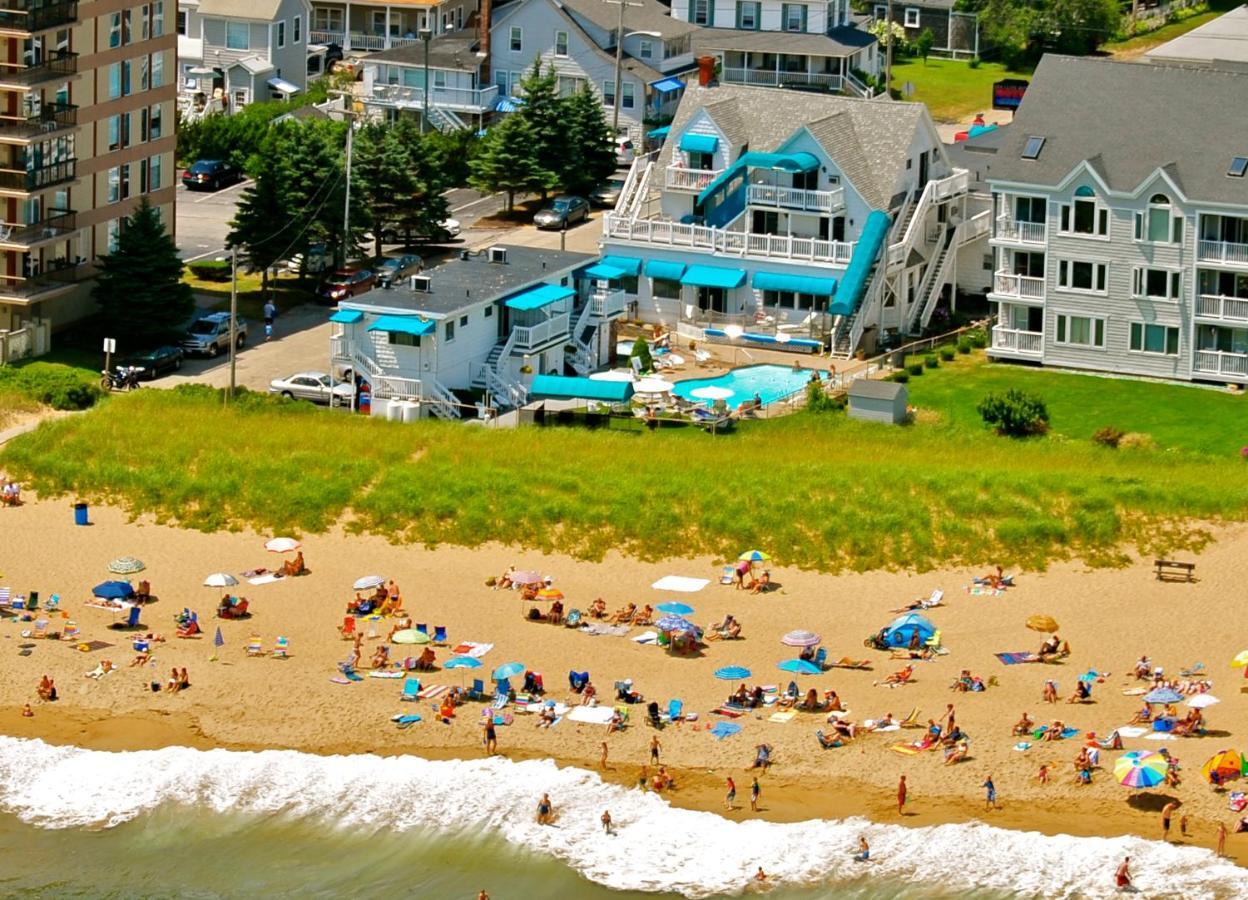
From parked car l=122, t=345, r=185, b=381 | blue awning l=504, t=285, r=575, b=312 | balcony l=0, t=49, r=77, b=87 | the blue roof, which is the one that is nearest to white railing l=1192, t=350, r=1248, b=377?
the blue roof

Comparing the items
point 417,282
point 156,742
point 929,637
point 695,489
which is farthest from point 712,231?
point 156,742

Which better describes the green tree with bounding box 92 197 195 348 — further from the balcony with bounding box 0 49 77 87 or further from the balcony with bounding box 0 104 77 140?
the balcony with bounding box 0 49 77 87

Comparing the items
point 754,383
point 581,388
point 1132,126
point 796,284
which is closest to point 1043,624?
point 581,388

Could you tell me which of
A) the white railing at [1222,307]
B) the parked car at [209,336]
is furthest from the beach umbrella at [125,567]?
the white railing at [1222,307]

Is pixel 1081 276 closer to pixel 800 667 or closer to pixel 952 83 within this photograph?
pixel 800 667

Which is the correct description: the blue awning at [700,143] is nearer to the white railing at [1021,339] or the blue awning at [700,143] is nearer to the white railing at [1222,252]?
the white railing at [1021,339]

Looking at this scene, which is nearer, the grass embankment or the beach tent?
the beach tent

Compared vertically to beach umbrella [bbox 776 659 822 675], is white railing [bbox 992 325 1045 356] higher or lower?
higher

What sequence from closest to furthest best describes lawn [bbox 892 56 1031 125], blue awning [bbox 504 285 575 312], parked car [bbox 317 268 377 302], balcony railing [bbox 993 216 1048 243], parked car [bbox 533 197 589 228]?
blue awning [bbox 504 285 575 312] < balcony railing [bbox 993 216 1048 243] < parked car [bbox 317 268 377 302] < parked car [bbox 533 197 589 228] < lawn [bbox 892 56 1031 125]
